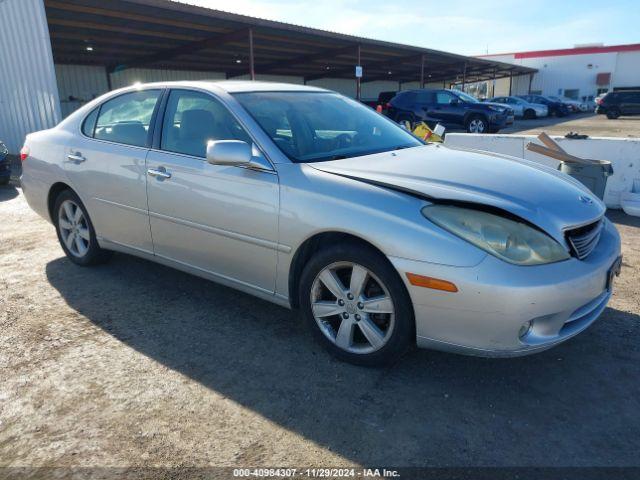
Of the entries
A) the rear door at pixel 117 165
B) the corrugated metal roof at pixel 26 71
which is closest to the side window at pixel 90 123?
the rear door at pixel 117 165

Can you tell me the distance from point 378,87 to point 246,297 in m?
38.5

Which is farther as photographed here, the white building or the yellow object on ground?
the white building

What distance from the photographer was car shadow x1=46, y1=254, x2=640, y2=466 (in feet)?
7.08

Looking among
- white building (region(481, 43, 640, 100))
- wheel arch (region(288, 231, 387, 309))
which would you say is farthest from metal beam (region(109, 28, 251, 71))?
white building (region(481, 43, 640, 100))

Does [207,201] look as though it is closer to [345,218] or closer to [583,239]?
[345,218]

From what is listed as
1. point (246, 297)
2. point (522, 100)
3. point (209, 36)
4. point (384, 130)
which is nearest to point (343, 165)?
point (384, 130)

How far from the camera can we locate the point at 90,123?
4.13 metres

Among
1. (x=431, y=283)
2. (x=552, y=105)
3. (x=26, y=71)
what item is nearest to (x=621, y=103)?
(x=552, y=105)

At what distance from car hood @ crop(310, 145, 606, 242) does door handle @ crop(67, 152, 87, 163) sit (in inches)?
88.3

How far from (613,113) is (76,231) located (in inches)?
1260

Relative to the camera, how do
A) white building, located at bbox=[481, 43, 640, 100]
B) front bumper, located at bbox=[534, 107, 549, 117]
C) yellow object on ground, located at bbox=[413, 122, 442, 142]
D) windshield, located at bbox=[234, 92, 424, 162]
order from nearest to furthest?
windshield, located at bbox=[234, 92, 424, 162] < yellow object on ground, located at bbox=[413, 122, 442, 142] < front bumper, located at bbox=[534, 107, 549, 117] < white building, located at bbox=[481, 43, 640, 100]

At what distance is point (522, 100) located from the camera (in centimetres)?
3047

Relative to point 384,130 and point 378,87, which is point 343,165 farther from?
point 378,87

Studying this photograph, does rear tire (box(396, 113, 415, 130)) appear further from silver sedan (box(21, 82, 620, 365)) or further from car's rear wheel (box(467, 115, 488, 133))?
silver sedan (box(21, 82, 620, 365))
